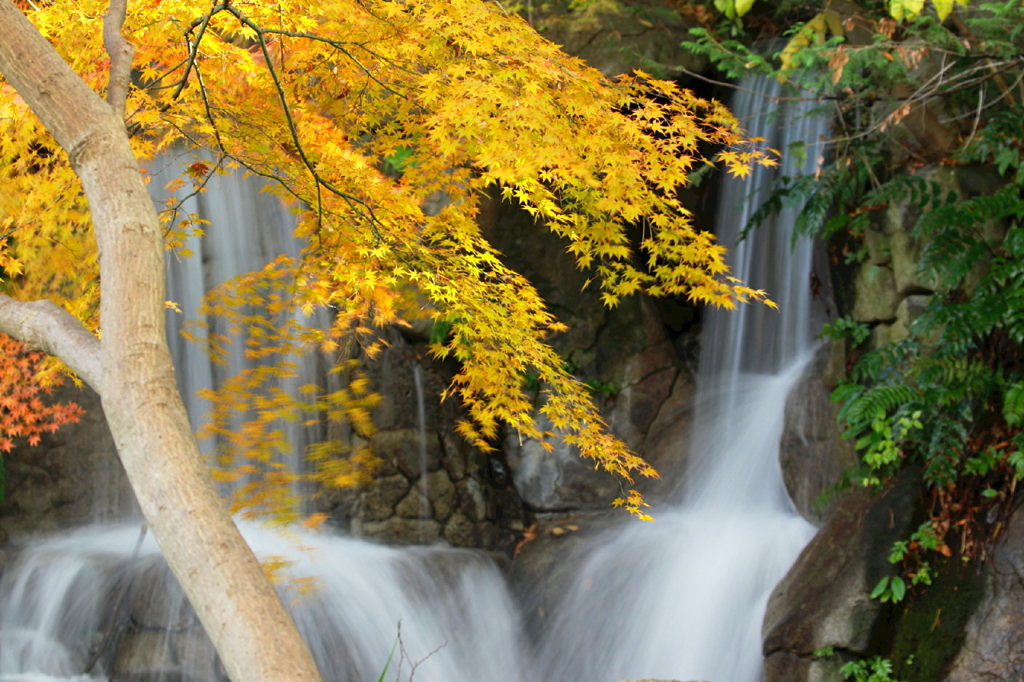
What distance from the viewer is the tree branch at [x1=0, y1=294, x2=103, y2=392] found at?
8.18 feet

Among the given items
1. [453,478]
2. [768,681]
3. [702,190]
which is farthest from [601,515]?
[702,190]

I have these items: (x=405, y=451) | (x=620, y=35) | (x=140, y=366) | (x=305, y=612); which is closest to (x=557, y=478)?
(x=405, y=451)

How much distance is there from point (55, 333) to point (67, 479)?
6.20m

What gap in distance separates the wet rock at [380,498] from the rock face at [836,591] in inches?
159

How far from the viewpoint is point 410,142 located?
426cm

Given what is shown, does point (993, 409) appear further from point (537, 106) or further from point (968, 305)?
point (537, 106)

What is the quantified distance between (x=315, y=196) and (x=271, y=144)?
43cm

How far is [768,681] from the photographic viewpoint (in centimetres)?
506

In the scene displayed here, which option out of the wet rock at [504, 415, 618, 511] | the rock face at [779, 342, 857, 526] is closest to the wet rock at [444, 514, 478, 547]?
the wet rock at [504, 415, 618, 511]

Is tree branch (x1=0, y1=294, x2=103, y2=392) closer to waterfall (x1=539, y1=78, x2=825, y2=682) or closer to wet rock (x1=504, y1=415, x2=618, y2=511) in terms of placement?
waterfall (x1=539, y1=78, x2=825, y2=682)

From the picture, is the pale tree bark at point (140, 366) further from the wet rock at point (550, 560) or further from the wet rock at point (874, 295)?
the wet rock at point (874, 295)

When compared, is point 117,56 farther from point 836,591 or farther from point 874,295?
point 874,295

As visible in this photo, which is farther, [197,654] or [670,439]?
[670,439]

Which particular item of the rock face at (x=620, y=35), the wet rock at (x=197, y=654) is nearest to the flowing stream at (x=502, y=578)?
the wet rock at (x=197, y=654)
